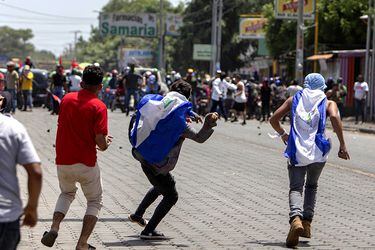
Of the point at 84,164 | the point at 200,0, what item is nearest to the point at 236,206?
the point at 84,164

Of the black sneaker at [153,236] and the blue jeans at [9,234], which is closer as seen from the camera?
the blue jeans at [9,234]

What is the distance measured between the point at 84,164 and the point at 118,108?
35369 millimetres

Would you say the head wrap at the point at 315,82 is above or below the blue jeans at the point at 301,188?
above

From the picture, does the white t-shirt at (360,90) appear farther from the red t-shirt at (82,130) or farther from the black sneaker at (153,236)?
the red t-shirt at (82,130)

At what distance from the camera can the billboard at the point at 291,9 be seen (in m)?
42.7

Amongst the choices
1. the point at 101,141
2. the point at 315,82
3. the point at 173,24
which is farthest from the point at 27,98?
the point at 173,24

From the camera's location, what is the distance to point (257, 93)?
39.3 meters

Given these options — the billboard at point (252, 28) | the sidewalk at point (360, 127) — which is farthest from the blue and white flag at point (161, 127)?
the billboard at point (252, 28)

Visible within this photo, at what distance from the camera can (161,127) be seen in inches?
344

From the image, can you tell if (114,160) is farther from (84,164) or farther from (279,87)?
(279,87)

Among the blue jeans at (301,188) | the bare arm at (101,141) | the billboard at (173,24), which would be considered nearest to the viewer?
the bare arm at (101,141)

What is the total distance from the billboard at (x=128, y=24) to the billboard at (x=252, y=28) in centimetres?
1521

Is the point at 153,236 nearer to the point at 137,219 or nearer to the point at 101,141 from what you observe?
the point at 137,219

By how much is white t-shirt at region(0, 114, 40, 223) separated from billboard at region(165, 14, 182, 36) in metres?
79.8
